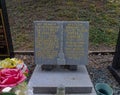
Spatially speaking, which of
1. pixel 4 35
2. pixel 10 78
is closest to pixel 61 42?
pixel 4 35

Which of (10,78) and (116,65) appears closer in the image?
(10,78)

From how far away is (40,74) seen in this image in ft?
12.4

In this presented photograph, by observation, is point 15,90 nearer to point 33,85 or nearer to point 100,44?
point 33,85

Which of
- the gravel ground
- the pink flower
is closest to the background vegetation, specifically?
the gravel ground

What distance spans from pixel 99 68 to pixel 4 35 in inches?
64.2

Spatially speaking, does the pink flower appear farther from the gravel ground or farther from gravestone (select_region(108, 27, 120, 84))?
gravestone (select_region(108, 27, 120, 84))

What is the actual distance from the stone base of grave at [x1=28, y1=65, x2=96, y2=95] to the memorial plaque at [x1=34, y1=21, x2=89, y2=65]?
0.17 m

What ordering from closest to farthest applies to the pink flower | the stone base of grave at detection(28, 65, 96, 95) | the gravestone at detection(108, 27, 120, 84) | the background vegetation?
the pink flower < the stone base of grave at detection(28, 65, 96, 95) < the gravestone at detection(108, 27, 120, 84) < the background vegetation

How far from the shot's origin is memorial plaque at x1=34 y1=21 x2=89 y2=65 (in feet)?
12.2

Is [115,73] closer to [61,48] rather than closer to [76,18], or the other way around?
[61,48]

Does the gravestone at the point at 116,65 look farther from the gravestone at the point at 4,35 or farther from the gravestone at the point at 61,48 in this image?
the gravestone at the point at 4,35

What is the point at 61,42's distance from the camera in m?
3.79

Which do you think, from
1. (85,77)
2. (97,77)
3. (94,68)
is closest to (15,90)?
(85,77)

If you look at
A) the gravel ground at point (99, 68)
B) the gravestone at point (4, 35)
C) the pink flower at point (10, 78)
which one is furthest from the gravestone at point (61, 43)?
the pink flower at point (10, 78)
